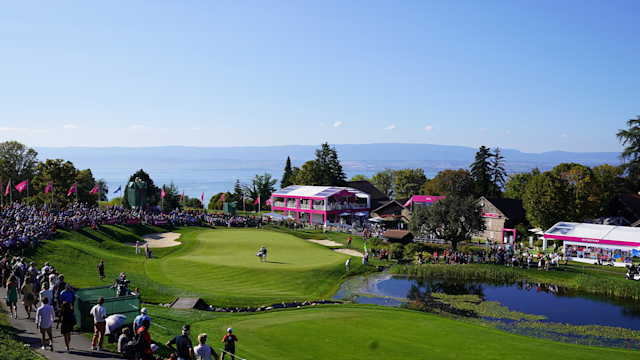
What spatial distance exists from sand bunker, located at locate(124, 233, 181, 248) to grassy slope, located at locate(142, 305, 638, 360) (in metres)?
24.0

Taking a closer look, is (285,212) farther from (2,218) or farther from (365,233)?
(2,218)

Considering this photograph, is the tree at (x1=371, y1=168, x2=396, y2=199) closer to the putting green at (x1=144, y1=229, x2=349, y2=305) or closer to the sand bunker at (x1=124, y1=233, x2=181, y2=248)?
the putting green at (x1=144, y1=229, x2=349, y2=305)

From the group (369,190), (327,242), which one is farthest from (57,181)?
(369,190)

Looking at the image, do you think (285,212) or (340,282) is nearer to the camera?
(340,282)

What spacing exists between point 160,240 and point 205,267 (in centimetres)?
1470

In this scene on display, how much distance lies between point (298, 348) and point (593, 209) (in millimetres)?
55396

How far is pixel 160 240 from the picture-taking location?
157ft

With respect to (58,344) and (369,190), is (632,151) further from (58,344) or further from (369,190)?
(58,344)

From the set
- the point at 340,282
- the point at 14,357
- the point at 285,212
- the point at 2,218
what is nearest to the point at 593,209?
the point at 340,282

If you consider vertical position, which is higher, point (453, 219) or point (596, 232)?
point (453, 219)

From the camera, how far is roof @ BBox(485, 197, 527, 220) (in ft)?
201

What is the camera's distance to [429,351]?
18.3 m

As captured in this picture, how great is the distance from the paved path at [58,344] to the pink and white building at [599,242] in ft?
156

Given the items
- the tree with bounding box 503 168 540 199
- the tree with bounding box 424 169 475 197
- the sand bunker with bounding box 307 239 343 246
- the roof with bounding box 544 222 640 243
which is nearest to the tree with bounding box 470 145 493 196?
the tree with bounding box 424 169 475 197
